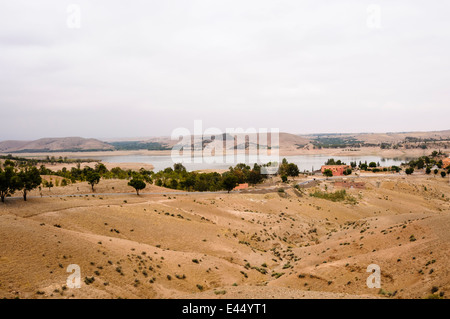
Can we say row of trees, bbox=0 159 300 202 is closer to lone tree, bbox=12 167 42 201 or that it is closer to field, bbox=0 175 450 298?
lone tree, bbox=12 167 42 201

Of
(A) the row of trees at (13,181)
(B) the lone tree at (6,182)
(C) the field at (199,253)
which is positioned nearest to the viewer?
(C) the field at (199,253)

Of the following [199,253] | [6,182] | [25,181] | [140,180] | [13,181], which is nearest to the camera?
[199,253]

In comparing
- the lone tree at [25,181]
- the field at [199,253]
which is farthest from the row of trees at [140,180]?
the field at [199,253]

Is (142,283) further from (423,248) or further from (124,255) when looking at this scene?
(423,248)

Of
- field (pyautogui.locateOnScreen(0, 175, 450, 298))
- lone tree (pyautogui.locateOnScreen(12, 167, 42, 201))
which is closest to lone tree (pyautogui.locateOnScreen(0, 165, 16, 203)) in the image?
lone tree (pyautogui.locateOnScreen(12, 167, 42, 201))

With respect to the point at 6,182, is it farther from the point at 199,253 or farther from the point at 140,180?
the point at 199,253

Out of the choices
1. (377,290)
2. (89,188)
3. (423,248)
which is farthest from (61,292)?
(89,188)

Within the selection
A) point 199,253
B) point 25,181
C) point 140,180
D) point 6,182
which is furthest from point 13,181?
point 199,253

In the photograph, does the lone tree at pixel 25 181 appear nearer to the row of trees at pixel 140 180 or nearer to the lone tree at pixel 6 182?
the row of trees at pixel 140 180
